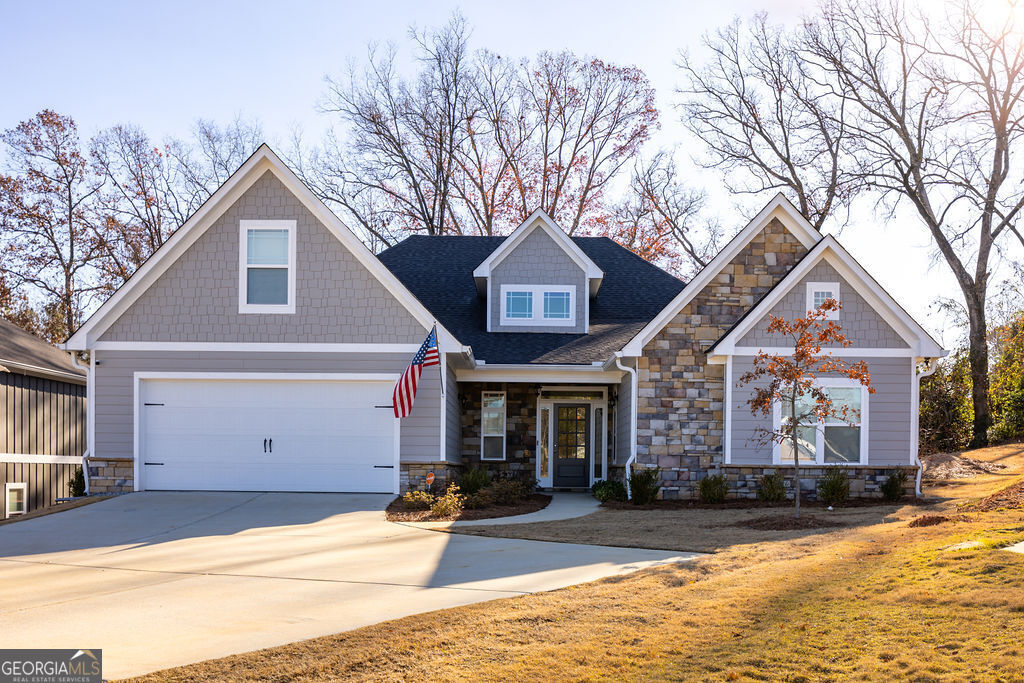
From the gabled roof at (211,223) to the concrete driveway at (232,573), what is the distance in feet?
10.6

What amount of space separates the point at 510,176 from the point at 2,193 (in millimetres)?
18053

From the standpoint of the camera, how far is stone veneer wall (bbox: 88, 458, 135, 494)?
49.4 ft

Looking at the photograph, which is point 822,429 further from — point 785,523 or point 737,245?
point 785,523

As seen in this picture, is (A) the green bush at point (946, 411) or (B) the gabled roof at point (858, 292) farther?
(A) the green bush at point (946, 411)

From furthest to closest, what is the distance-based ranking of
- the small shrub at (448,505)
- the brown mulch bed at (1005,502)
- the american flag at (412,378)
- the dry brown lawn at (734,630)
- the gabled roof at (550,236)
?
the gabled roof at (550,236) < the american flag at (412,378) < the small shrub at (448,505) < the brown mulch bed at (1005,502) < the dry brown lawn at (734,630)

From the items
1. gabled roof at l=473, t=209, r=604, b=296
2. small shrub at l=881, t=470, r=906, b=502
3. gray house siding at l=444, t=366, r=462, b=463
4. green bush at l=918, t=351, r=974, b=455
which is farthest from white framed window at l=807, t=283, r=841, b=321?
green bush at l=918, t=351, r=974, b=455

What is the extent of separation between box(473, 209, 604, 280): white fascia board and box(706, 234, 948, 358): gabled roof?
15.6 feet

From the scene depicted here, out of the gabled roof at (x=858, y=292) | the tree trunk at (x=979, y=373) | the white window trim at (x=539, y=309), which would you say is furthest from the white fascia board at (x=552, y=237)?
the tree trunk at (x=979, y=373)

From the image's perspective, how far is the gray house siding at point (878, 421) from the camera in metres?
15.6

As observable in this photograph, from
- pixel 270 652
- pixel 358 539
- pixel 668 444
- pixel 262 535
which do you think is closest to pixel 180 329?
pixel 262 535

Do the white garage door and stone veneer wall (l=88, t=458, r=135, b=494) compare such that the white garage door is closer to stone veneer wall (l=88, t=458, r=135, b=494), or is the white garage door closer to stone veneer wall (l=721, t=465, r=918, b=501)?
stone veneer wall (l=88, t=458, r=135, b=494)

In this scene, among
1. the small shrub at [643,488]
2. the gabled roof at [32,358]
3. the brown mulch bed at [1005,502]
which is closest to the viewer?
the brown mulch bed at [1005,502]

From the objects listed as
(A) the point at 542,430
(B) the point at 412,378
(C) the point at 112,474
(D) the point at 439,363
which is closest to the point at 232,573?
(B) the point at 412,378

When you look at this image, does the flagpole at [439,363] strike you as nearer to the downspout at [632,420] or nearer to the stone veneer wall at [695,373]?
the downspout at [632,420]
